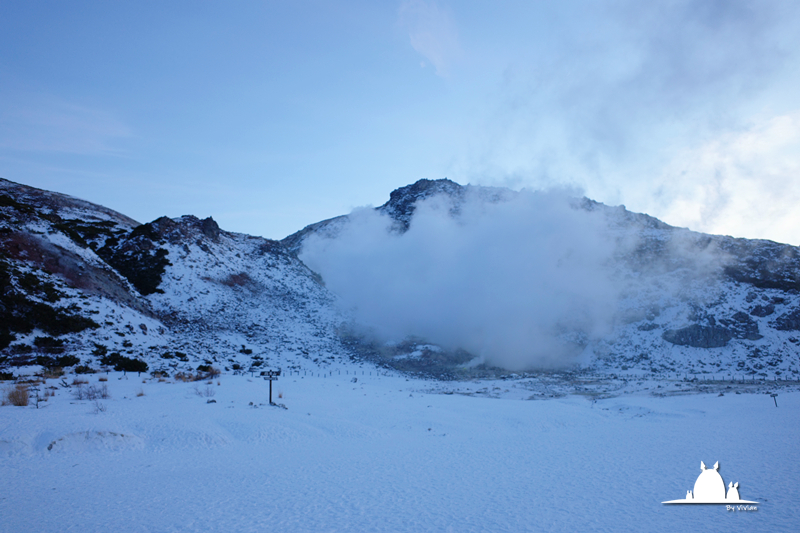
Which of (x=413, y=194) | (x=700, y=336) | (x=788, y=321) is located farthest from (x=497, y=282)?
(x=413, y=194)

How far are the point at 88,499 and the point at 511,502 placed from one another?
24.5 feet

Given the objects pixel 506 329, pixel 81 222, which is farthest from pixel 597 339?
pixel 81 222

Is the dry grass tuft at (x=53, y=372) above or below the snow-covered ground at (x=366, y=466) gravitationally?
above

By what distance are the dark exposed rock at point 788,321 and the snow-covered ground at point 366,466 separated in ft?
97.7

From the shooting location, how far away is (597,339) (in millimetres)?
44000

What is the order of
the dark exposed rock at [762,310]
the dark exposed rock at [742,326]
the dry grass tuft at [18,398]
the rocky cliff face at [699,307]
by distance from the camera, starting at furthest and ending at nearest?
1. the dark exposed rock at [762,310]
2. the dark exposed rock at [742,326]
3. the rocky cliff face at [699,307]
4. the dry grass tuft at [18,398]

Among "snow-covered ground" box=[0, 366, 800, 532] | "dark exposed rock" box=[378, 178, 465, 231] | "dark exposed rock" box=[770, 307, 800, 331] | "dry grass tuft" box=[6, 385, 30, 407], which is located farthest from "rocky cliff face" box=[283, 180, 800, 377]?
"dark exposed rock" box=[378, 178, 465, 231]

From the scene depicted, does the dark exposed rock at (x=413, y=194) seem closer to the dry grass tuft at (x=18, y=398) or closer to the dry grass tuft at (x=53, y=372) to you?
the dry grass tuft at (x=53, y=372)

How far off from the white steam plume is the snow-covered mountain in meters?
1.61

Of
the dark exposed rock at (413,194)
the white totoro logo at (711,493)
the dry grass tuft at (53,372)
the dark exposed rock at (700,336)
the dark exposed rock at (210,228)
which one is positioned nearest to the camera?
the white totoro logo at (711,493)

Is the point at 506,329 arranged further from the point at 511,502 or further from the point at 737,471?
the point at 511,502

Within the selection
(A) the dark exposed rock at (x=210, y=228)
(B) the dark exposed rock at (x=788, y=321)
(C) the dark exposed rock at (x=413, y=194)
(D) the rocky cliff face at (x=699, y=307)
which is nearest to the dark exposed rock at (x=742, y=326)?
(D) the rocky cliff face at (x=699, y=307)

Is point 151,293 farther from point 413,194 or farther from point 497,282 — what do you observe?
point 413,194

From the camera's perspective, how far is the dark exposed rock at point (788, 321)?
39.4 m
